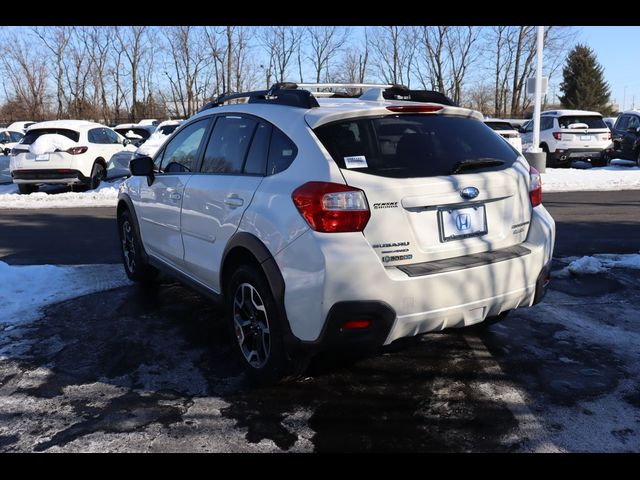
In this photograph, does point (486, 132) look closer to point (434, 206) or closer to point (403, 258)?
point (434, 206)

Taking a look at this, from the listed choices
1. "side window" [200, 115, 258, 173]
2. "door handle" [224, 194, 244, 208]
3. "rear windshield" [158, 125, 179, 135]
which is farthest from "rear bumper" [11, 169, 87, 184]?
"door handle" [224, 194, 244, 208]

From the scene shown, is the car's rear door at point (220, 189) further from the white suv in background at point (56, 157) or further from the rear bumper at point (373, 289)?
the white suv in background at point (56, 157)

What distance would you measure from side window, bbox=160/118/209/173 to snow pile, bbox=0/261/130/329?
1.58m

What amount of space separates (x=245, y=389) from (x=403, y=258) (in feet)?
4.22

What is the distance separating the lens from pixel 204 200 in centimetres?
403

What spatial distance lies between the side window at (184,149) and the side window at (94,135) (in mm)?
10700

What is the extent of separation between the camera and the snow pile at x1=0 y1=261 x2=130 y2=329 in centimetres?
501

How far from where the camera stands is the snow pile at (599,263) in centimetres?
585

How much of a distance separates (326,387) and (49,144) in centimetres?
1257

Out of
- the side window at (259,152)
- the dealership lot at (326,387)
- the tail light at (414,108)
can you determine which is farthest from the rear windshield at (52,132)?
the tail light at (414,108)

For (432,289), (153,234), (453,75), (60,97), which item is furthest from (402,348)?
(60,97)

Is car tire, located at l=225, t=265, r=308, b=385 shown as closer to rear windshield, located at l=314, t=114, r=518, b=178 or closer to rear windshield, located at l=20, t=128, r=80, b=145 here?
rear windshield, located at l=314, t=114, r=518, b=178
